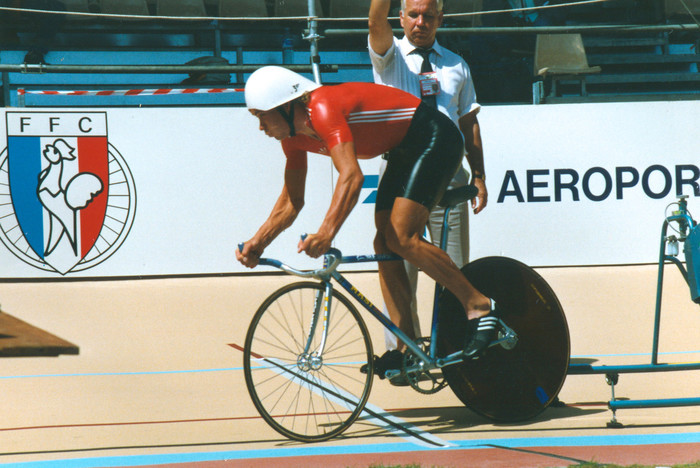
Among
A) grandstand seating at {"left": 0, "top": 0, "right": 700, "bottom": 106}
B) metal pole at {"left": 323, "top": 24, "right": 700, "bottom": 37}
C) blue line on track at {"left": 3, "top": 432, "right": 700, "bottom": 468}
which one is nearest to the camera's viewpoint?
blue line on track at {"left": 3, "top": 432, "right": 700, "bottom": 468}

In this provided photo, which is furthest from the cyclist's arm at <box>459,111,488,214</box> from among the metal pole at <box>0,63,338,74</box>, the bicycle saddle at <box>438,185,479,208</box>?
the metal pole at <box>0,63,338,74</box>

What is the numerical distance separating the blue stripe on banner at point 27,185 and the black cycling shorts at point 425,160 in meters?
4.48

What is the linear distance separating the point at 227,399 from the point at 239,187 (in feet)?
11.9

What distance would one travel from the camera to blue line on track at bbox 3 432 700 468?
3314mm

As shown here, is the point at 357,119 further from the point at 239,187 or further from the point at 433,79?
the point at 239,187

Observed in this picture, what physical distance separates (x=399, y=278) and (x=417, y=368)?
447 millimetres

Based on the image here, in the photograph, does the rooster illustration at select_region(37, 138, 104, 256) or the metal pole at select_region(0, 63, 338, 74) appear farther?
the metal pole at select_region(0, 63, 338, 74)

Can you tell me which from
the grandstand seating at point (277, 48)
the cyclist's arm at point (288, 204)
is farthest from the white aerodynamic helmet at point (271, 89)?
the grandstand seating at point (277, 48)

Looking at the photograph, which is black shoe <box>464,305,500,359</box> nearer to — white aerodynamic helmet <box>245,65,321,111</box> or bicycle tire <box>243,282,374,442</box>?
bicycle tire <box>243,282,374,442</box>

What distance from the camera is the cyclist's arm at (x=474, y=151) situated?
181 inches

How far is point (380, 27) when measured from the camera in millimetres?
4250

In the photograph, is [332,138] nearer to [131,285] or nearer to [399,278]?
[399,278]

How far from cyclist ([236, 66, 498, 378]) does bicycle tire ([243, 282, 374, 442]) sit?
0.74 ft

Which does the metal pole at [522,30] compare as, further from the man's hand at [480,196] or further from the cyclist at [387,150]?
the cyclist at [387,150]
